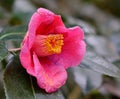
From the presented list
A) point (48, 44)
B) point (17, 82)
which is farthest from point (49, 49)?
point (17, 82)

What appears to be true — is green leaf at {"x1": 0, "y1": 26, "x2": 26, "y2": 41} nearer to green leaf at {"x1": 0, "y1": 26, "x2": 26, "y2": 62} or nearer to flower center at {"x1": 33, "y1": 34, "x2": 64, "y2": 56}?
green leaf at {"x1": 0, "y1": 26, "x2": 26, "y2": 62}

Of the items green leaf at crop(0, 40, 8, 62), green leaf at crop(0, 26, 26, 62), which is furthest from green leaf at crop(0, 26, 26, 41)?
green leaf at crop(0, 40, 8, 62)

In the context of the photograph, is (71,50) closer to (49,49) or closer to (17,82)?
(49,49)

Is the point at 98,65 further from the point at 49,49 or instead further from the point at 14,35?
the point at 14,35

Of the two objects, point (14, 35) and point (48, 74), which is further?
point (14, 35)

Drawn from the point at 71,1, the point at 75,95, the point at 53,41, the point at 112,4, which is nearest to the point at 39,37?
the point at 53,41
